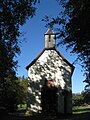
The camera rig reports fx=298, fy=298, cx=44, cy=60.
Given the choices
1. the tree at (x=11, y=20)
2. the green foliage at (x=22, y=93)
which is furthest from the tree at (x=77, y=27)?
the green foliage at (x=22, y=93)

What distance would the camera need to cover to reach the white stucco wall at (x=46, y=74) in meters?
39.3

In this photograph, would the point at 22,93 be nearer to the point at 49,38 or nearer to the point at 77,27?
the point at 49,38

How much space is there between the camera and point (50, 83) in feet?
130

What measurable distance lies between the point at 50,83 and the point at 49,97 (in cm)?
188

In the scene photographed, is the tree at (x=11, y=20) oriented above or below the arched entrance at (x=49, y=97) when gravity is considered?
above

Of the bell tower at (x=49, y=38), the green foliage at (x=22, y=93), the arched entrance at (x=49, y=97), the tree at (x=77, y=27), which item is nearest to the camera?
the tree at (x=77, y=27)

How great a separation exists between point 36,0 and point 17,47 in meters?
5.47

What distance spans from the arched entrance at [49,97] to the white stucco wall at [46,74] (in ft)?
1.63

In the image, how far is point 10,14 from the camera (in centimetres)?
2725

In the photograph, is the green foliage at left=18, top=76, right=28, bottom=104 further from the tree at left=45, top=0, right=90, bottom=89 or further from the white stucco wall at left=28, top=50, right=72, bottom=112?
the tree at left=45, top=0, right=90, bottom=89

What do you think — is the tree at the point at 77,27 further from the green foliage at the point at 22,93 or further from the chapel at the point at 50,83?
the green foliage at the point at 22,93

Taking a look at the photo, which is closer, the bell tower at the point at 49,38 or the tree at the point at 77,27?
the tree at the point at 77,27

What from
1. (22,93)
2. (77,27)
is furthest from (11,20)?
(22,93)

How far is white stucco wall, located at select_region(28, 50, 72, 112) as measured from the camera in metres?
39.3
